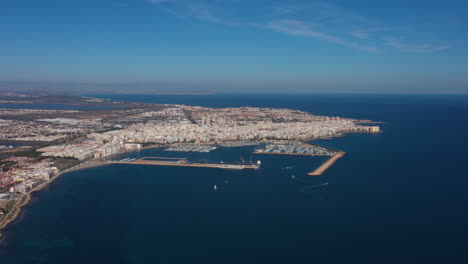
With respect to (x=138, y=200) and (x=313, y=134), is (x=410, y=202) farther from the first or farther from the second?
(x=313, y=134)

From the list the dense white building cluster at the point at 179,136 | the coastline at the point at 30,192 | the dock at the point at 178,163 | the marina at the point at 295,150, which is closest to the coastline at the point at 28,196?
the coastline at the point at 30,192

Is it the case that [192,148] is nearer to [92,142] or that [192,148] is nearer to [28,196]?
[92,142]

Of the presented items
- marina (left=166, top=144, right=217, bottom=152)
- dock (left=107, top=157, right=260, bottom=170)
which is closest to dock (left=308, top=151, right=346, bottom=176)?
dock (left=107, top=157, right=260, bottom=170)

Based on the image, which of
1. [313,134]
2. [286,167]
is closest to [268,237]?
[286,167]

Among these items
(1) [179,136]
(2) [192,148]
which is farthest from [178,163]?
(1) [179,136]

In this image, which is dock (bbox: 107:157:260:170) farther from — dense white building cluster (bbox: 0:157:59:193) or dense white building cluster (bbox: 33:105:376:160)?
dense white building cluster (bbox: 0:157:59:193)
